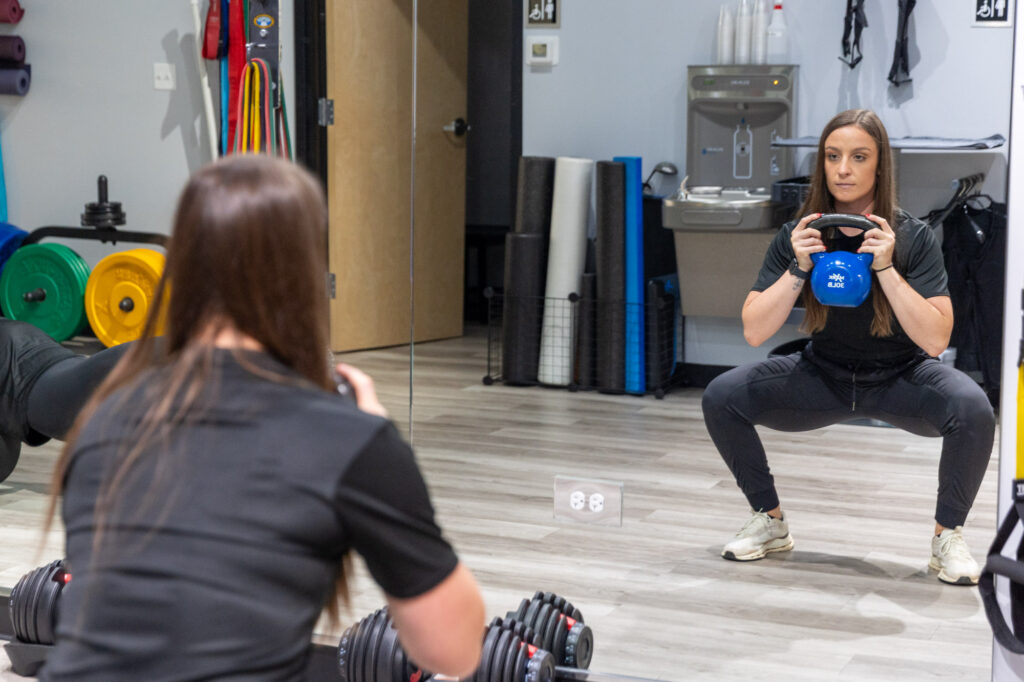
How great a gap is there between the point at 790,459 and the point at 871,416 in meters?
0.22

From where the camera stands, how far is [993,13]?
8.93 feet

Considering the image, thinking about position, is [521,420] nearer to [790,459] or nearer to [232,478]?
[790,459]

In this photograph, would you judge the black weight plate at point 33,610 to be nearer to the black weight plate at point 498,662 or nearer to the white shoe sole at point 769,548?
the black weight plate at point 498,662

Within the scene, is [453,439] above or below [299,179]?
below

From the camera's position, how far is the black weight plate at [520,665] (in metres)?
2.21

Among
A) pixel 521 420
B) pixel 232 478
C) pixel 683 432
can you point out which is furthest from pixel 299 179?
pixel 521 420

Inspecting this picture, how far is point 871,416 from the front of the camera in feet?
9.49

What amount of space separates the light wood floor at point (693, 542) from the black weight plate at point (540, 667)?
24 cm

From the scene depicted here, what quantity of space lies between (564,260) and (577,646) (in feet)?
4.44

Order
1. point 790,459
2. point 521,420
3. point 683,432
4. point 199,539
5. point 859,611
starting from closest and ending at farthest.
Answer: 1. point 199,539
2. point 859,611
3. point 790,459
4. point 683,432
5. point 521,420

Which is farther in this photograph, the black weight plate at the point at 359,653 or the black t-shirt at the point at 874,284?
the black t-shirt at the point at 874,284

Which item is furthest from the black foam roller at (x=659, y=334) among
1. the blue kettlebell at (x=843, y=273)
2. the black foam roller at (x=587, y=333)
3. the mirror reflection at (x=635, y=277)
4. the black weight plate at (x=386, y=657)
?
the black weight plate at (x=386, y=657)

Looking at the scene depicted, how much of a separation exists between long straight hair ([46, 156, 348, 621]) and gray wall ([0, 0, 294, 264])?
2.92 m

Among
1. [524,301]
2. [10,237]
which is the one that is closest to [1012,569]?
[524,301]
